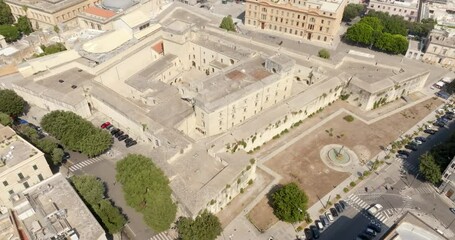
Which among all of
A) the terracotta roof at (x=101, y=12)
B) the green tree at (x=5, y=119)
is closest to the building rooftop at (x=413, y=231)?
the green tree at (x=5, y=119)

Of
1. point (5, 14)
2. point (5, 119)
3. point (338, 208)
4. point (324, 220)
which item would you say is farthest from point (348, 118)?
point (5, 14)

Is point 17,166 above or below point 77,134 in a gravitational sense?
above

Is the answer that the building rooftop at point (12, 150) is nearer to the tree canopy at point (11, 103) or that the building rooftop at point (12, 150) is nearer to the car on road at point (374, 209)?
the tree canopy at point (11, 103)

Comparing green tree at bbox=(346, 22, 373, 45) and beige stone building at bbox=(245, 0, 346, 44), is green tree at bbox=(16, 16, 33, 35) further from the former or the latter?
green tree at bbox=(346, 22, 373, 45)

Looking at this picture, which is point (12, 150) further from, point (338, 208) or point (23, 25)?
point (23, 25)

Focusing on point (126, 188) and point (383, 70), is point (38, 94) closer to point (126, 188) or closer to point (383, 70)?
point (126, 188)

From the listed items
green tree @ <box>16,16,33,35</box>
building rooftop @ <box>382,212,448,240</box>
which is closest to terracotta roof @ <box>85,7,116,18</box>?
green tree @ <box>16,16,33,35</box>
